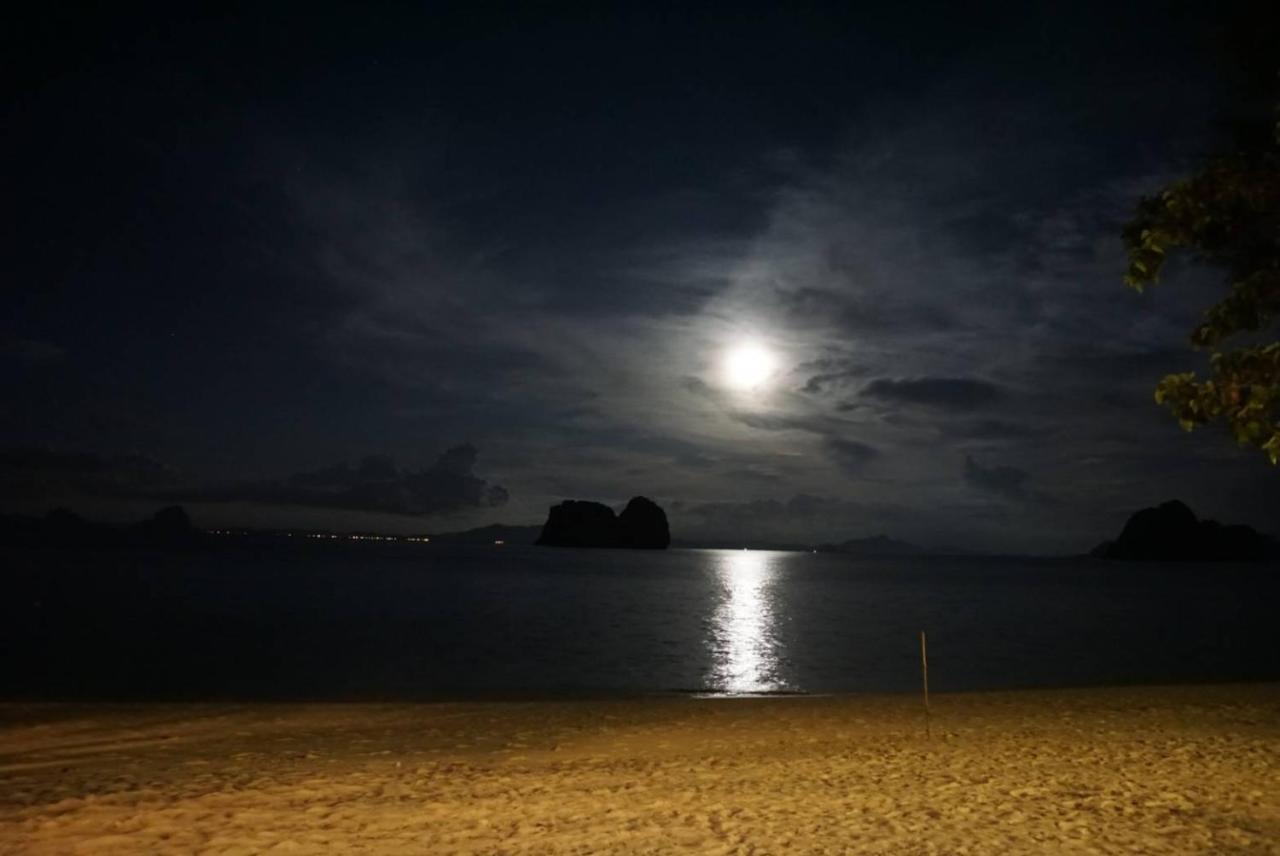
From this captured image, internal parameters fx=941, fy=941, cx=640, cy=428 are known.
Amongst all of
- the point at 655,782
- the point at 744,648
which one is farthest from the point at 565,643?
the point at 655,782

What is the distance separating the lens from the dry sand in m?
10.0

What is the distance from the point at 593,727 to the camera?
19.5 m

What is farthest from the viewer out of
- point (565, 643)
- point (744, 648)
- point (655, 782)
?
point (565, 643)

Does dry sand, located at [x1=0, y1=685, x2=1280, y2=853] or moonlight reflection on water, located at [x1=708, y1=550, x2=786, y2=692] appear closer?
dry sand, located at [x1=0, y1=685, x2=1280, y2=853]

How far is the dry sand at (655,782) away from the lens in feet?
32.9

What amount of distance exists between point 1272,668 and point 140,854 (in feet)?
171

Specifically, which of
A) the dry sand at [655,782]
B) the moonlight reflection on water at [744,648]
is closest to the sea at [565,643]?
the moonlight reflection on water at [744,648]

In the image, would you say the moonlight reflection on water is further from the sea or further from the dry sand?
the dry sand

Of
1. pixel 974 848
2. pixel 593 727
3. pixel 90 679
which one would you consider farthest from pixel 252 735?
pixel 90 679

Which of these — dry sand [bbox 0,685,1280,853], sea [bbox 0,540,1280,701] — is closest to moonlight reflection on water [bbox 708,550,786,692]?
sea [bbox 0,540,1280,701]

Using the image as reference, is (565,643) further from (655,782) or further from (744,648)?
(655,782)

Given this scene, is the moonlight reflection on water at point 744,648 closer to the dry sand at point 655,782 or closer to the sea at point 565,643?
the sea at point 565,643

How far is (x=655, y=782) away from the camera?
1303 centimetres

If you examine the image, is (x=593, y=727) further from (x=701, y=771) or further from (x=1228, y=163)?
(x=1228, y=163)
